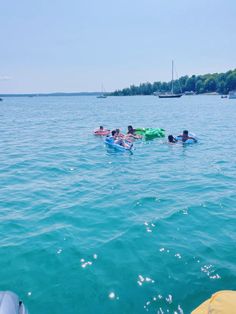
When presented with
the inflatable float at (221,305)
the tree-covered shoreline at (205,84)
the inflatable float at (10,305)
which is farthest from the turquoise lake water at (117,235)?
the tree-covered shoreline at (205,84)

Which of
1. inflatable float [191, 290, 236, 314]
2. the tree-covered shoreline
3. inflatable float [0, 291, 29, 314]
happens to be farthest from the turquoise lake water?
the tree-covered shoreline

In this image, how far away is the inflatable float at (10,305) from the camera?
373 centimetres

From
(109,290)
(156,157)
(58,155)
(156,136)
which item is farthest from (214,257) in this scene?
(156,136)

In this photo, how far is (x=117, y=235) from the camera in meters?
7.46

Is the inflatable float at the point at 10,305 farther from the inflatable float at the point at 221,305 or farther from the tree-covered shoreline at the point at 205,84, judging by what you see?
the tree-covered shoreline at the point at 205,84

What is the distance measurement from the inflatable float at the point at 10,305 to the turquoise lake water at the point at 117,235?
3.86 feet

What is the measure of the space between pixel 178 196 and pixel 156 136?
12.7m

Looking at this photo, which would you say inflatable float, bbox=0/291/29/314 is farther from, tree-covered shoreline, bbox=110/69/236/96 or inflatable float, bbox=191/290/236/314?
tree-covered shoreline, bbox=110/69/236/96

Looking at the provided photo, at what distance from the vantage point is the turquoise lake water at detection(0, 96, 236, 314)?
5395mm

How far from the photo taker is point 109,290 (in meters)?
5.47

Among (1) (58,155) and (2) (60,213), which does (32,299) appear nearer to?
(2) (60,213)

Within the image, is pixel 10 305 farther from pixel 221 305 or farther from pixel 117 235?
pixel 117 235

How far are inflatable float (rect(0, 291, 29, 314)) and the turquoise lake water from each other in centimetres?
118

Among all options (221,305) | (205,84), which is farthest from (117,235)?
(205,84)
